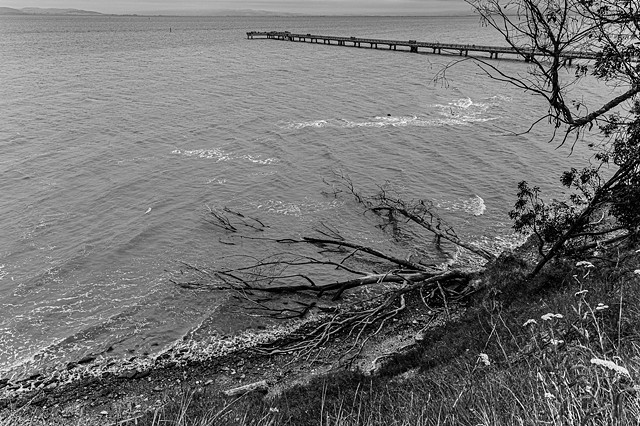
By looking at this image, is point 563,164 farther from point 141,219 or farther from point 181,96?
point 181,96

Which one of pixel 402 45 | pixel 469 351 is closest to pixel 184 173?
pixel 469 351

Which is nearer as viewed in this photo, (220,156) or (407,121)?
(220,156)

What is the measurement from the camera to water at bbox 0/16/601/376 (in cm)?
1764

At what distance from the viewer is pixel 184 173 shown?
30062mm

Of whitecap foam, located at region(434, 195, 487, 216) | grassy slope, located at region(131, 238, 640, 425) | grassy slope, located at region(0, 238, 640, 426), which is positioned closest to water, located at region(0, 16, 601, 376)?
whitecap foam, located at region(434, 195, 487, 216)

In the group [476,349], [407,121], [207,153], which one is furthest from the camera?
[407,121]

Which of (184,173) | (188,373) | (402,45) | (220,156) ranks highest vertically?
(402,45)

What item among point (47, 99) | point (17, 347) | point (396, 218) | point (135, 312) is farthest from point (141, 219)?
point (47, 99)

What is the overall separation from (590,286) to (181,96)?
48173mm

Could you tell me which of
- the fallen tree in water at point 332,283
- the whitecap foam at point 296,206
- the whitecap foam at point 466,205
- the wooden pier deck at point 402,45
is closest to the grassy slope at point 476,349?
the fallen tree in water at point 332,283

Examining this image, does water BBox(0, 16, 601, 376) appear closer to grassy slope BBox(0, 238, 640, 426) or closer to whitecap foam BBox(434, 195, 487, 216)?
whitecap foam BBox(434, 195, 487, 216)

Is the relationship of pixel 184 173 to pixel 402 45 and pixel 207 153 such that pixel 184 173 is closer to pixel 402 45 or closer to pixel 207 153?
pixel 207 153

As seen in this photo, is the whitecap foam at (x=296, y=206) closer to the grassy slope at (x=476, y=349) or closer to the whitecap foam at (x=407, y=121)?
the grassy slope at (x=476, y=349)

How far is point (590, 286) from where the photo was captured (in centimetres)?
1180
